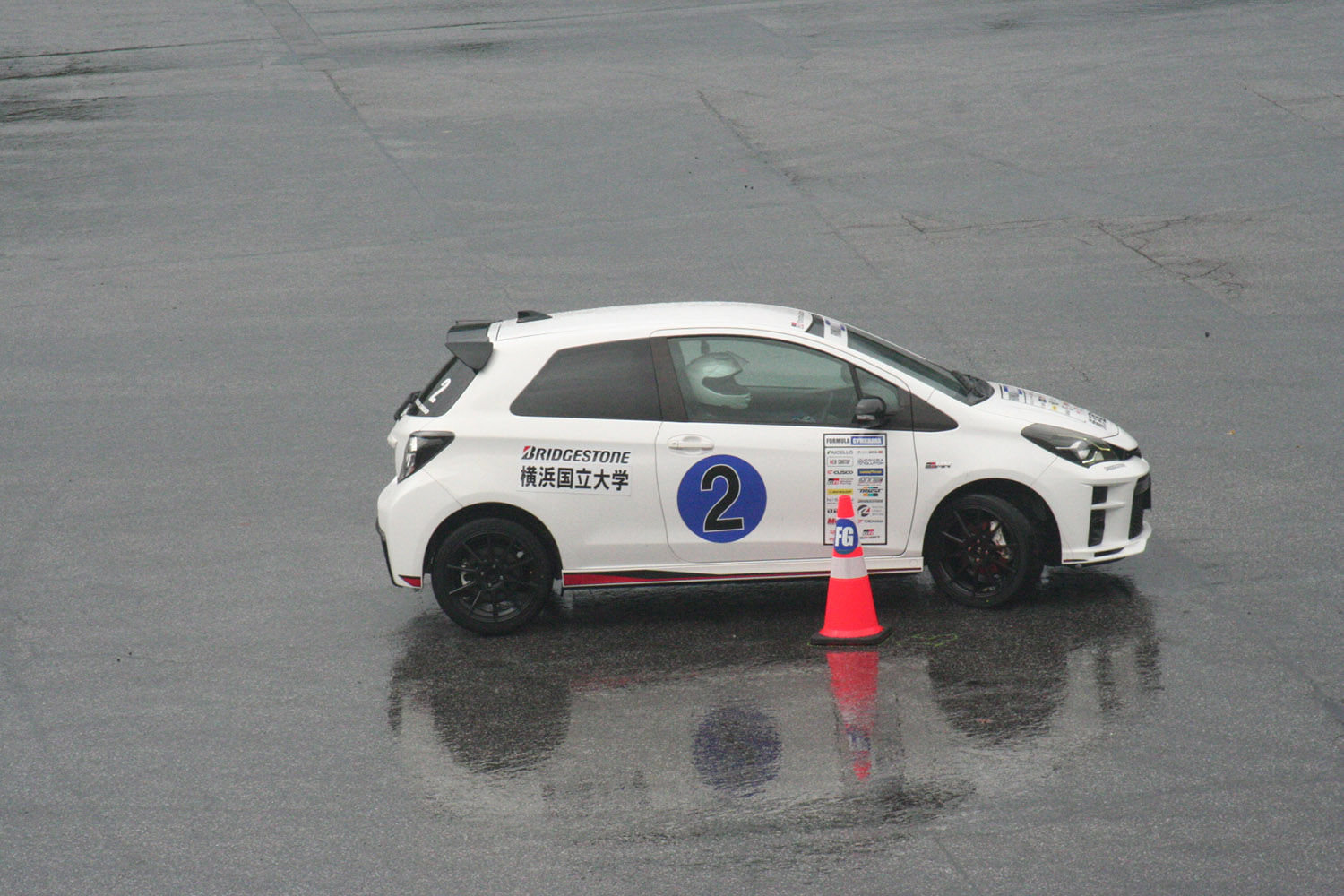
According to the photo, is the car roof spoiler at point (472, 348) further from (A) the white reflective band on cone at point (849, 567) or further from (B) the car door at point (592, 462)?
(A) the white reflective band on cone at point (849, 567)

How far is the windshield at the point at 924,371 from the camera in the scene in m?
8.60

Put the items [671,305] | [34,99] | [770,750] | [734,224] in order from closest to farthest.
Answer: [770,750]
[671,305]
[734,224]
[34,99]

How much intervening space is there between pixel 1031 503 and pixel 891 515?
0.79 meters

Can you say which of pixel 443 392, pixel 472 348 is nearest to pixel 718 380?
pixel 472 348

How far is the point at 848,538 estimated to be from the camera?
800 centimetres

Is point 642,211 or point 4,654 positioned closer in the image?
point 4,654

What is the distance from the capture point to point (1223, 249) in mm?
15477

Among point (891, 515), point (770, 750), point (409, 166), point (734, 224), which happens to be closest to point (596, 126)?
point (409, 166)

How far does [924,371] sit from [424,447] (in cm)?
291

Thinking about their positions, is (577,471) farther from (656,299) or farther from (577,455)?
(656,299)

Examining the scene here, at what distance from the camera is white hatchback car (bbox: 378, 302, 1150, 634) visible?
827 cm

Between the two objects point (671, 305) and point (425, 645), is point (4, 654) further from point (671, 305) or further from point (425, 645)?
point (671, 305)

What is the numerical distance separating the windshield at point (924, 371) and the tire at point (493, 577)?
2.19m

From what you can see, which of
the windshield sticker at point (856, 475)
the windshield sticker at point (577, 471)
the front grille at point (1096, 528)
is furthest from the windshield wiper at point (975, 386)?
the windshield sticker at point (577, 471)
